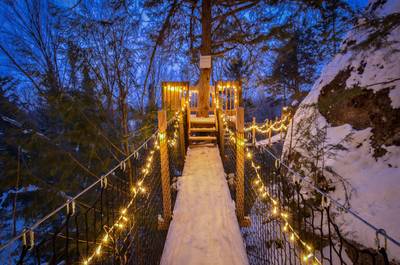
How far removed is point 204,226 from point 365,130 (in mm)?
3854

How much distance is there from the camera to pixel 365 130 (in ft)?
15.0

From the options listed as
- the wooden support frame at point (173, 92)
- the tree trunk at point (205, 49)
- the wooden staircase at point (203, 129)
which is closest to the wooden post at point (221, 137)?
the wooden staircase at point (203, 129)

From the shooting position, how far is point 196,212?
3.82 m

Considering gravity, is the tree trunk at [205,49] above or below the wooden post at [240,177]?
above

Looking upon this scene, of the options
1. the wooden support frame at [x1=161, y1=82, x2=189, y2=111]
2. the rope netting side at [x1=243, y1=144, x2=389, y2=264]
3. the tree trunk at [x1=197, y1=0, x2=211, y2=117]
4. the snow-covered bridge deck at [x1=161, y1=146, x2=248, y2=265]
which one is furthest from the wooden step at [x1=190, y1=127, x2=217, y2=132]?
the wooden support frame at [x1=161, y1=82, x2=189, y2=111]

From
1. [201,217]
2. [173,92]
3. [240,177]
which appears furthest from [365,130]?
[173,92]

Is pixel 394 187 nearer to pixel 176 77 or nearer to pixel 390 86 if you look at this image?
pixel 390 86

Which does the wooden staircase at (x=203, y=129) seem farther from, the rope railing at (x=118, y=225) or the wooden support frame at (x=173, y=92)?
the wooden support frame at (x=173, y=92)

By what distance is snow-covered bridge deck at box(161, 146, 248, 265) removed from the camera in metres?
2.86

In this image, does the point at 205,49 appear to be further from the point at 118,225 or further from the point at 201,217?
the point at 118,225

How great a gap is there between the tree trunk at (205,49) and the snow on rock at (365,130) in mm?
4338

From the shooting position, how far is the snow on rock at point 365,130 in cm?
335

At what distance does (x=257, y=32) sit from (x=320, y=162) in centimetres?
592

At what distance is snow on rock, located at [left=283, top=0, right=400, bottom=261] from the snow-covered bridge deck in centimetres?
205
